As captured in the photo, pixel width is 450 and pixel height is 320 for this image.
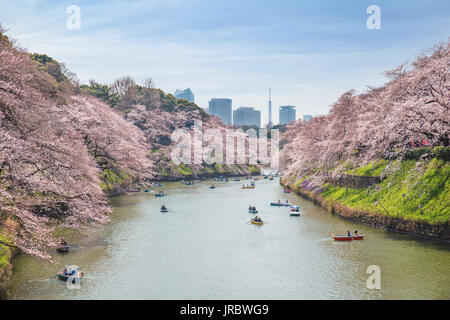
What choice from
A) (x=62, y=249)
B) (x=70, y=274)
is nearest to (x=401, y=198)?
(x=70, y=274)

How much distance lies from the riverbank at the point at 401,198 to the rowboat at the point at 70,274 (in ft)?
88.2

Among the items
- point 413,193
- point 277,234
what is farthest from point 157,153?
point 413,193

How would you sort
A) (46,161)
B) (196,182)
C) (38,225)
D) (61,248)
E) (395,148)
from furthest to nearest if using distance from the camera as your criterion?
(196,182) < (395,148) < (61,248) < (46,161) < (38,225)

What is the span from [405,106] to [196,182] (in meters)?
61.7

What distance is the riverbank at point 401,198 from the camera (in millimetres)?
30766

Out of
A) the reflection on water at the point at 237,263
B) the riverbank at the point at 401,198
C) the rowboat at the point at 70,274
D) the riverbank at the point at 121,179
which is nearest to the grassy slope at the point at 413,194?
the riverbank at the point at 401,198

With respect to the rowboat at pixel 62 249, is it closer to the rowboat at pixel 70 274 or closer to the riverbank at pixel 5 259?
the riverbank at pixel 5 259

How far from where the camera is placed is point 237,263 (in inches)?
1069

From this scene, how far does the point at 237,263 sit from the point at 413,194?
18.0 metres

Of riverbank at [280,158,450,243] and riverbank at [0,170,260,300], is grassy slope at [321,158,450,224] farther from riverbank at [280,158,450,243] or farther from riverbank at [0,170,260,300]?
riverbank at [0,170,260,300]

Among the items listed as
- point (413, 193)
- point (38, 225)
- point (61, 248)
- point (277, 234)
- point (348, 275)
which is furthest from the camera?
point (277, 234)

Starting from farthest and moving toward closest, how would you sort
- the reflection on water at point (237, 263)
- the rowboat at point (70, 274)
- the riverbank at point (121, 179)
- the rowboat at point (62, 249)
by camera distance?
the rowboat at point (62, 249) < the rowboat at point (70, 274) < the reflection on water at point (237, 263) < the riverbank at point (121, 179)

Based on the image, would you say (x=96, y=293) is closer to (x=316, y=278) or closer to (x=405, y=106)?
(x=316, y=278)

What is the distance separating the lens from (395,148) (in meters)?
39.6
